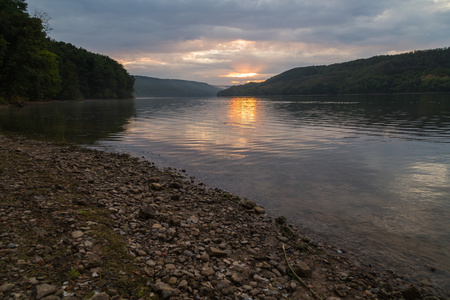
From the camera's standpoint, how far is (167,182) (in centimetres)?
1198

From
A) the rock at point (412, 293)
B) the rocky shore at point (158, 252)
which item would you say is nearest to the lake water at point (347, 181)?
the rock at point (412, 293)

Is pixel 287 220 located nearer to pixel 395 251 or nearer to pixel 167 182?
pixel 395 251

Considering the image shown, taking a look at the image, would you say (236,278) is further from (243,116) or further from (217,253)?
(243,116)

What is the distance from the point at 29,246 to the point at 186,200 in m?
5.19

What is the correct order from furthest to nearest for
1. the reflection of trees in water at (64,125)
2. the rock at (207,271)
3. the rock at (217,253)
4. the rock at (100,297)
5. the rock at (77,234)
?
the reflection of trees in water at (64,125), the rock at (217,253), the rock at (77,234), the rock at (207,271), the rock at (100,297)

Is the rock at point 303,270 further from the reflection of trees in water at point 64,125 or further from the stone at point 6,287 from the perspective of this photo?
the reflection of trees in water at point 64,125

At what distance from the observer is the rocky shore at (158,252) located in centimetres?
466

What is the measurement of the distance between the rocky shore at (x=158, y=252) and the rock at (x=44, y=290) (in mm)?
15

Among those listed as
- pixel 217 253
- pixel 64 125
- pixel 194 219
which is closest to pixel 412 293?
pixel 217 253

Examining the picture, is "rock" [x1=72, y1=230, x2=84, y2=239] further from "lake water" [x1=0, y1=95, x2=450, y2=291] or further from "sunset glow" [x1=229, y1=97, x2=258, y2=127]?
"sunset glow" [x1=229, y1=97, x2=258, y2=127]

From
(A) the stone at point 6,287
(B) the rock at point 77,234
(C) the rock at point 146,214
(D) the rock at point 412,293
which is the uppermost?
(A) the stone at point 6,287

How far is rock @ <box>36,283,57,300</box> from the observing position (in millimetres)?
4037

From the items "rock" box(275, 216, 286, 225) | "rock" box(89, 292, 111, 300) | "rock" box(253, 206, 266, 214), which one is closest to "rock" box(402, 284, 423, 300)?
"rock" box(275, 216, 286, 225)

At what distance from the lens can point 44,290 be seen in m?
4.12
